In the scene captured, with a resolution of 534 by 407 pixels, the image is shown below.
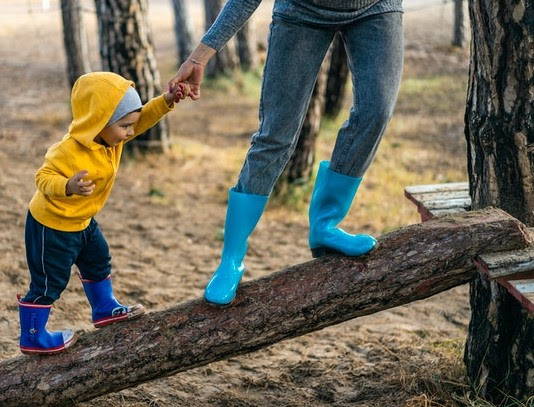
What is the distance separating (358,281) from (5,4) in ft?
69.4

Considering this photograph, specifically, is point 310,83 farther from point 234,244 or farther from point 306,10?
point 234,244

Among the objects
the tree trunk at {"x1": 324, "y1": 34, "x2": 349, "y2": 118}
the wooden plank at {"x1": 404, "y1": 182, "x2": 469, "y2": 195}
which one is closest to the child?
→ the wooden plank at {"x1": 404, "y1": 182, "x2": 469, "y2": 195}

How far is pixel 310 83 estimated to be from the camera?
11.1 feet

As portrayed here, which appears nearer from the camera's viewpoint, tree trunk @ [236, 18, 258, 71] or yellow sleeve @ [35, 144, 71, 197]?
yellow sleeve @ [35, 144, 71, 197]

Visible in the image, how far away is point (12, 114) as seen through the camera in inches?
412

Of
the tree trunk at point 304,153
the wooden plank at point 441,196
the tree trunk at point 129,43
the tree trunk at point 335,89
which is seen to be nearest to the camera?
the wooden plank at point 441,196

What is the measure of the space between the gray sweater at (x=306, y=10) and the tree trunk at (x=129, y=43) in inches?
194

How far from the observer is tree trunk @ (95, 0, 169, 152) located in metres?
8.13

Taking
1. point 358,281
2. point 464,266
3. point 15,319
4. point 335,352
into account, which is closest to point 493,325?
point 464,266

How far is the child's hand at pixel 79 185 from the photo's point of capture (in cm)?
306

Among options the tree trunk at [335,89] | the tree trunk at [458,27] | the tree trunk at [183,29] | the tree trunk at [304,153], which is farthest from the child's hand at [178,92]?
the tree trunk at [458,27]

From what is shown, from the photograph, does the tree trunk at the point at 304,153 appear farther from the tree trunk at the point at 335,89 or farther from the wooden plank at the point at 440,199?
the wooden plank at the point at 440,199

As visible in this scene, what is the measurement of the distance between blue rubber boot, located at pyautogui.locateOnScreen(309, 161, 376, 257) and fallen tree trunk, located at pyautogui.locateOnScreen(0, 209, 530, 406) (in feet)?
0.20

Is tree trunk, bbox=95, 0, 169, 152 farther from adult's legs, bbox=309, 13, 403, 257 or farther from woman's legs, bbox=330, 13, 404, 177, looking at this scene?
woman's legs, bbox=330, 13, 404, 177
